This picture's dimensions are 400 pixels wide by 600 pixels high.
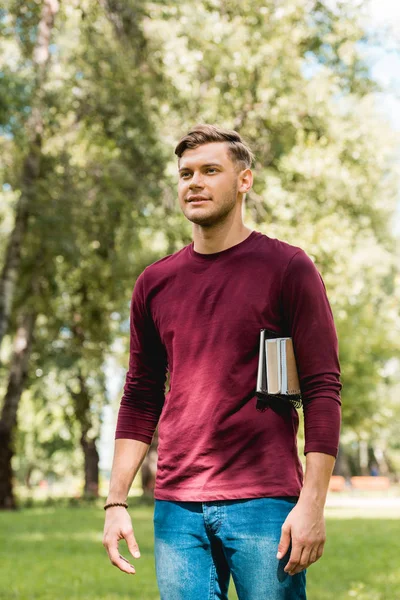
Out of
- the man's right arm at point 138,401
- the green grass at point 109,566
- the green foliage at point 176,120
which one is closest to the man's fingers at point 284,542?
the man's right arm at point 138,401

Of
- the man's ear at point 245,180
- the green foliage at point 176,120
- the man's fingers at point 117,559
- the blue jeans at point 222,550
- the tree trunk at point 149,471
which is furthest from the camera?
the tree trunk at point 149,471

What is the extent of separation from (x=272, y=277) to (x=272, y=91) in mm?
16864

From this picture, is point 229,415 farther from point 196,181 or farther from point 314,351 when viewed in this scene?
point 196,181

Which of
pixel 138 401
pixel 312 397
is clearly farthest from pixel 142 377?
pixel 312 397

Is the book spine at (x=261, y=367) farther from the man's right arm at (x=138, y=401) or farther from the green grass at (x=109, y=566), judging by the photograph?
the green grass at (x=109, y=566)

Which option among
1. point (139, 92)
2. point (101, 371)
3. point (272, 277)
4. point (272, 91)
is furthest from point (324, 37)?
point (272, 277)

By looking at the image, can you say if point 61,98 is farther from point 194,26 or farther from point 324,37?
point 324,37

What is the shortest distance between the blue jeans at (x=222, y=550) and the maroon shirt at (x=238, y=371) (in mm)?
40

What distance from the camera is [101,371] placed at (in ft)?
76.7

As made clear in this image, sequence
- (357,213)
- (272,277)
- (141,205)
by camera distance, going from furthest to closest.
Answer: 1. (357,213)
2. (141,205)
3. (272,277)

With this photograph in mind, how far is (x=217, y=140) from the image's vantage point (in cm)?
300

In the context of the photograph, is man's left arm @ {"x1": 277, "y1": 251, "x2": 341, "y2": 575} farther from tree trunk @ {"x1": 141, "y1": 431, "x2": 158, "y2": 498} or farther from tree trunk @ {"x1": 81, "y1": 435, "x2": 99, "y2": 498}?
tree trunk @ {"x1": 81, "y1": 435, "x2": 99, "y2": 498}

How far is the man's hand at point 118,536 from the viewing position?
9.72ft

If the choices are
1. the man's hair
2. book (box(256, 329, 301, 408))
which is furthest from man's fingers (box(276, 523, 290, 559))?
the man's hair
